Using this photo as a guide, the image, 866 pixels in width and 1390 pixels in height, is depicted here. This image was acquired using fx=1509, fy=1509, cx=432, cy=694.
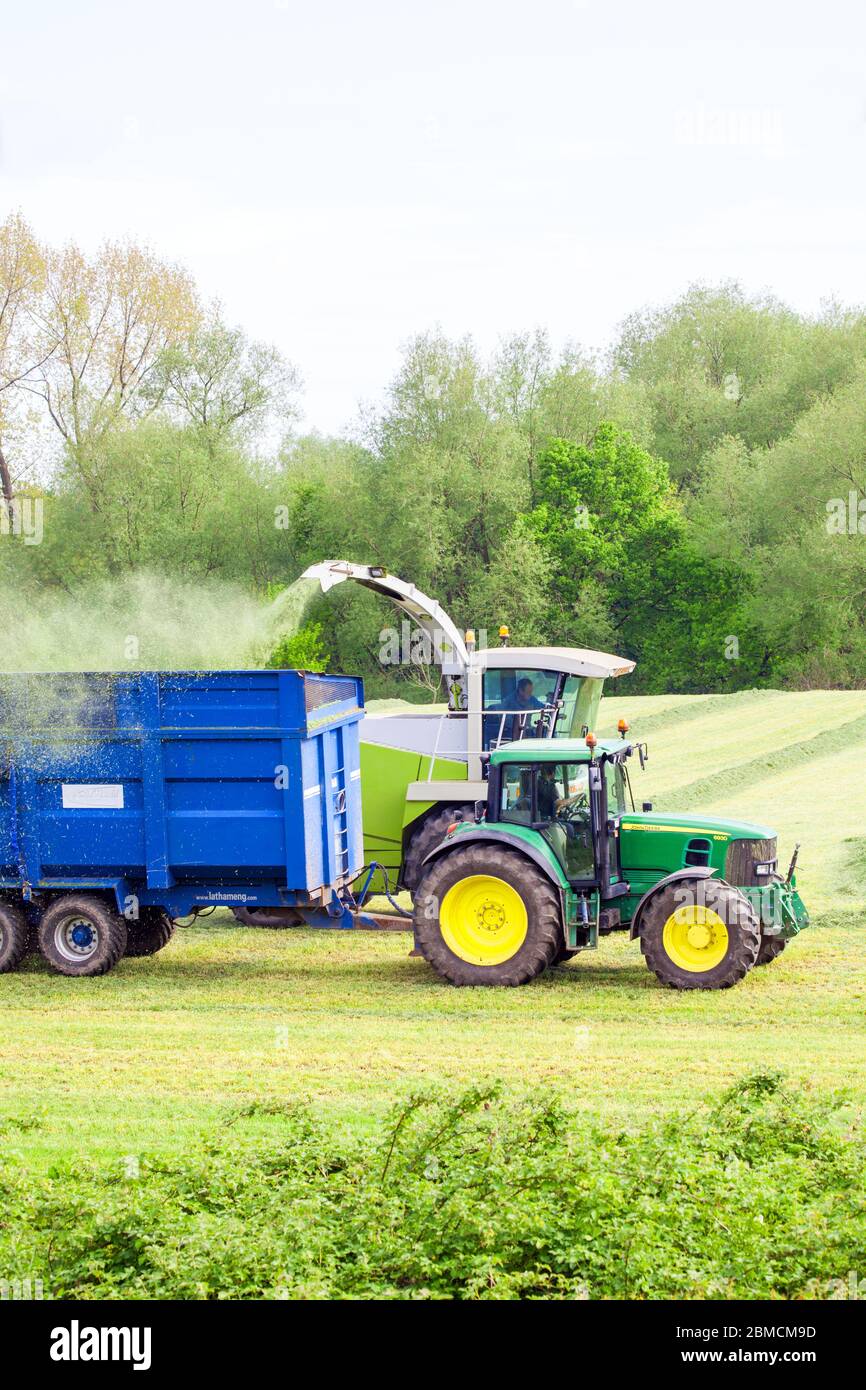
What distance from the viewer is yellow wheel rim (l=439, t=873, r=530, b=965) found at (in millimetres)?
11422

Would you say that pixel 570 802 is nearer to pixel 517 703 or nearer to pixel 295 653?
pixel 517 703

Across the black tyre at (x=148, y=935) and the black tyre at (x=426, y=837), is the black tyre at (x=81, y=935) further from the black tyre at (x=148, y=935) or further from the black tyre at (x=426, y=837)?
the black tyre at (x=426, y=837)

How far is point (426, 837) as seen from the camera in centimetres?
1395

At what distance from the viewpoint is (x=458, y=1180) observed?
22.6 feet

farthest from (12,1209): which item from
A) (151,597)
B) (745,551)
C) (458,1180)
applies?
(745,551)

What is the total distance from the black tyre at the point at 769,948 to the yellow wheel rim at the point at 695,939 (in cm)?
71

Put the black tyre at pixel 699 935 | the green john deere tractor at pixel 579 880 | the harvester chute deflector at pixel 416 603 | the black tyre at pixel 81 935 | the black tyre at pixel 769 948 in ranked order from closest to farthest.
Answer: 1. the black tyre at pixel 699 935
2. the green john deere tractor at pixel 579 880
3. the black tyre at pixel 769 948
4. the black tyre at pixel 81 935
5. the harvester chute deflector at pixel 416 603

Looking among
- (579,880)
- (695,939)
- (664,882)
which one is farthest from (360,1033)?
(695,939)

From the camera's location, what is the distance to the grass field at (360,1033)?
871cm

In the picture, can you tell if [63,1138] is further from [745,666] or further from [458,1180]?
[745,666]

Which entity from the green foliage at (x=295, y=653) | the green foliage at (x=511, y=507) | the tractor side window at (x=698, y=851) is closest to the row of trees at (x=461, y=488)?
the green foliage at (x=511, y=507)

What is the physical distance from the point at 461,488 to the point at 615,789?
125ft
